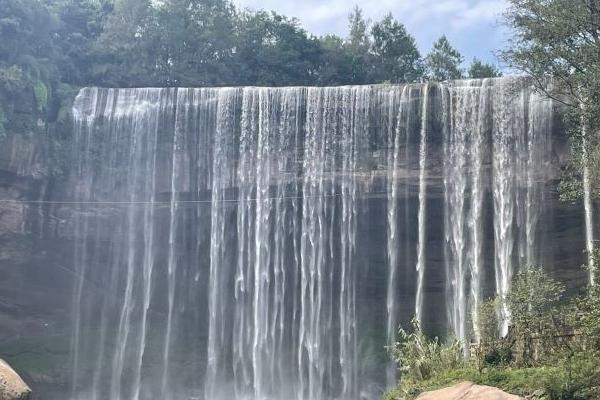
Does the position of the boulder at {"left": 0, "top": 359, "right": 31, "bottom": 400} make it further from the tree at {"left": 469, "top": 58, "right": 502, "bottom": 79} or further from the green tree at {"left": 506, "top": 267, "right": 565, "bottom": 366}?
the tree at {"left": 469, "top": 58, "right": 502, "bottom": 79}

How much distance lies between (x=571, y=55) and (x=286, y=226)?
14.0 metres

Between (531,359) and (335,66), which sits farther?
(335,66)

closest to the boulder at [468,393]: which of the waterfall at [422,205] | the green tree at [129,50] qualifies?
the waterfall at [422,205]

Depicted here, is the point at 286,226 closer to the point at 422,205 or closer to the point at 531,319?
the point at 422,205

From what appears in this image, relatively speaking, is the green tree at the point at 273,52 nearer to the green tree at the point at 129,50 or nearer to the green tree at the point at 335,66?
the green tree at the point at 335,66

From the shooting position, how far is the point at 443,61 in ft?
132

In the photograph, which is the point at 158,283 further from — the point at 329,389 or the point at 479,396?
the point at 479,396

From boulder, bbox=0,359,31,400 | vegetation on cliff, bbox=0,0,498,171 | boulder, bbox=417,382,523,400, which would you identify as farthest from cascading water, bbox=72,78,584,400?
boulder, bbox=0,359,31,400

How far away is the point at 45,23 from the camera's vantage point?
31.2 m

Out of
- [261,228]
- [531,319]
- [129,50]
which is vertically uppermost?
[129,50]

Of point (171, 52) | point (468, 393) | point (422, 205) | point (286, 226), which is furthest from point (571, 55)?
point (171, 52)

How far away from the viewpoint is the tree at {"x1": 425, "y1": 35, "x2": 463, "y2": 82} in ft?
128

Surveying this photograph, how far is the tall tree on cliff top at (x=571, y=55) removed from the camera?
16.7 metres

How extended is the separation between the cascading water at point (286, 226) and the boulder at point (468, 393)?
1448cm
